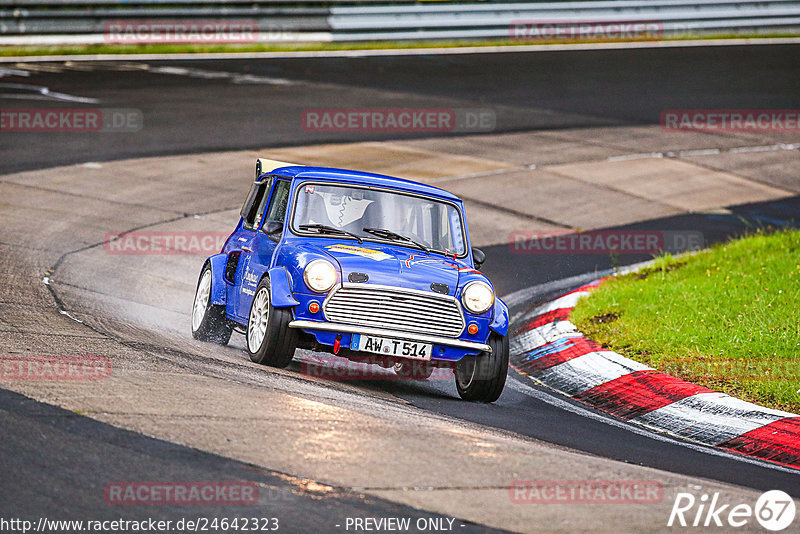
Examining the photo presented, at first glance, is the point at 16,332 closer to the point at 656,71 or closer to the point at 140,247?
the point at 140,247

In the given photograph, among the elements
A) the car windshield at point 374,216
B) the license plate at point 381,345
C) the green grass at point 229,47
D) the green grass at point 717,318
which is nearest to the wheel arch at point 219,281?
the car windshield at point 374,216

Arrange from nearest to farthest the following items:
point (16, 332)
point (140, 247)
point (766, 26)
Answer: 1. point (16, 332)
2. point (140, 247)
3. point (766, 26)

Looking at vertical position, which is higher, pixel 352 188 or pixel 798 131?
pixel 798 131

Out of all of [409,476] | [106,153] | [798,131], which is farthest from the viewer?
[798,131]

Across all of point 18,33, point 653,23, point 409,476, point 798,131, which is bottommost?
point 409,476

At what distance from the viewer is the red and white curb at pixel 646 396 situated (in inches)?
284

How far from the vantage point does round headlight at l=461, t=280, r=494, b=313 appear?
7852 millimetres

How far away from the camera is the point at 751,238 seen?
1285 centimetres

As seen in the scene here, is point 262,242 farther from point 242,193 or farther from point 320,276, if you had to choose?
point 242,193

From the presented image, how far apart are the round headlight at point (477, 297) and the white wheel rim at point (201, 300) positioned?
247 centimetres

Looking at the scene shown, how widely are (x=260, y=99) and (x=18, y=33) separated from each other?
7.80 metres

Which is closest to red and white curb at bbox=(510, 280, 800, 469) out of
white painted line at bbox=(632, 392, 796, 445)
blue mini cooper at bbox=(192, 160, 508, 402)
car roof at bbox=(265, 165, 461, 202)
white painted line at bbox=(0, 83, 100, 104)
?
white painted line at bbox=(632, 392, 796, 445)

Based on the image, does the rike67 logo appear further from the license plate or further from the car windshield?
the car windshield

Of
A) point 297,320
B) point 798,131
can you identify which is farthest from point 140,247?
point 798,131
